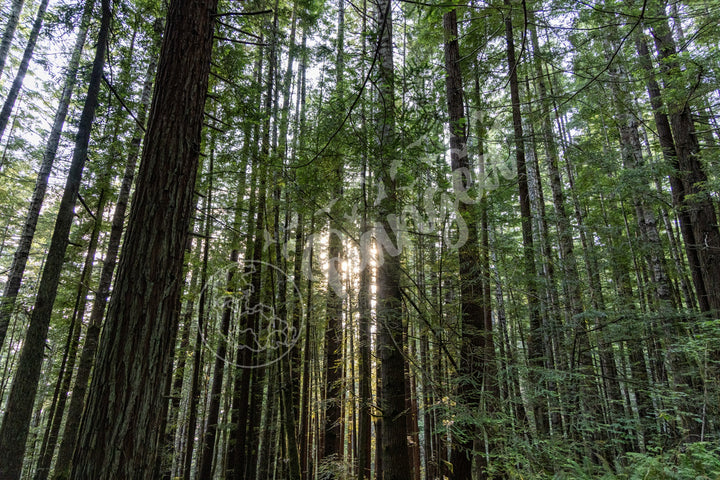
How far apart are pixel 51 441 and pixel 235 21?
11301 mm

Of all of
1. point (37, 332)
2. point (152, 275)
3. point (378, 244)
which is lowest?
point (37, 332)

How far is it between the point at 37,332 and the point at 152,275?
4269 mm

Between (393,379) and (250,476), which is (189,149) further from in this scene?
(250,476)

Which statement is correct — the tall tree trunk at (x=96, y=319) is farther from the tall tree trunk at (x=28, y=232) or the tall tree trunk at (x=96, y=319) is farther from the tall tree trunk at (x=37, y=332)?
the tall tree trunk at (x=28, y=232)

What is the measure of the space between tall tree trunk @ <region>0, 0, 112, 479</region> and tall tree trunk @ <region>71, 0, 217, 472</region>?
3.02 metres

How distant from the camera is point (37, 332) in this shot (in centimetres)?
474

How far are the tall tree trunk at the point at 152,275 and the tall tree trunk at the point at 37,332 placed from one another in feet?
9.92

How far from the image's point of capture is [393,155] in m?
3.79

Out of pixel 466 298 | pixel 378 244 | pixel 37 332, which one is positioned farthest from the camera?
pixel 37 332

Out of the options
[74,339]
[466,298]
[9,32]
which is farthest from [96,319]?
[9,32]

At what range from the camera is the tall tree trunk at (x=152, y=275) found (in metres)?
2.03

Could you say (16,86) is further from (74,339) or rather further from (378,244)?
(378,244)

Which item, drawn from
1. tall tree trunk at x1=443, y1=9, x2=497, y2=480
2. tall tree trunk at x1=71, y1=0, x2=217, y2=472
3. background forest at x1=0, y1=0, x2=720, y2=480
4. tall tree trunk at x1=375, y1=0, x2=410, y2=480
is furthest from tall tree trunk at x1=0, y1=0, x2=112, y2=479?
tall tree trunk at x1=443, y1=9, x2=497, y2=480

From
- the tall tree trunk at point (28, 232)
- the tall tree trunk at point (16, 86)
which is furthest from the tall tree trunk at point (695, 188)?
the tall tree trunk at point (16, 86)
